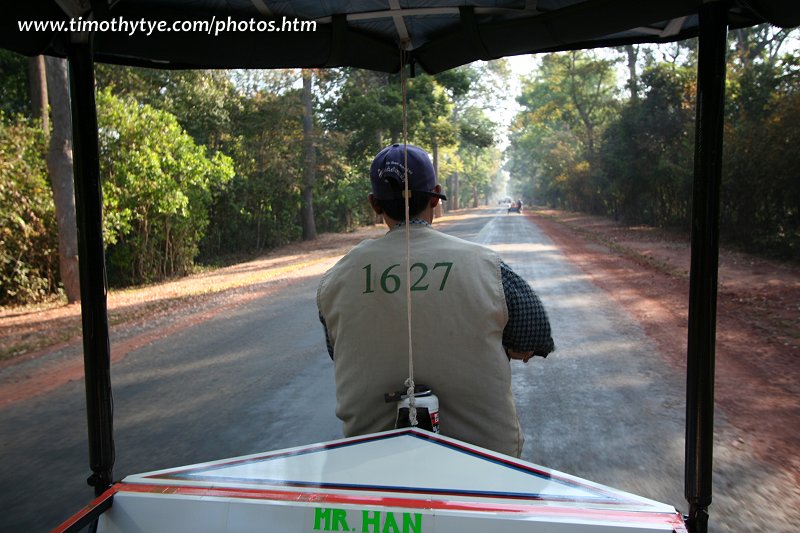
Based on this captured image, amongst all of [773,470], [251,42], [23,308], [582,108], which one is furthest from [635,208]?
[251,42]

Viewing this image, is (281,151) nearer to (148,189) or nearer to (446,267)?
(148,189)

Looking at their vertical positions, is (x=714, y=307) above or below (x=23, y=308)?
above

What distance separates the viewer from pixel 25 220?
41.9 ft

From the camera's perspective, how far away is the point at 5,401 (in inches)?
239

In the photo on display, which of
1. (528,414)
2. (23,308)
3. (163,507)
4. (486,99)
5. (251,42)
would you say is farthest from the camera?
(486,99)

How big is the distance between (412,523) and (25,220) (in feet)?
45.3

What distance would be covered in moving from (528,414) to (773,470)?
176cm

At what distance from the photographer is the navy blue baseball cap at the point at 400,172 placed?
215 centimetres

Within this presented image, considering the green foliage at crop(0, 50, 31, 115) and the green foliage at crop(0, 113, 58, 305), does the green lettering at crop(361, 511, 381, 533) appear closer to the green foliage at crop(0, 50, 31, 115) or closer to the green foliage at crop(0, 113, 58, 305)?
the green foliage at crop(0, 113, 58, 305)

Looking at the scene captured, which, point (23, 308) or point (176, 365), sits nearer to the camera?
point (176, 365)

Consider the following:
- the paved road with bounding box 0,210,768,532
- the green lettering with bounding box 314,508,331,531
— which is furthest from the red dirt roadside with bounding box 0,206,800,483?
the green lettering with bounding box 314,508,331,531

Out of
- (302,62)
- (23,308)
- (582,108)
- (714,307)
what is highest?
A: (582,108)

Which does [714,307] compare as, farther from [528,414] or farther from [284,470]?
[528,414]

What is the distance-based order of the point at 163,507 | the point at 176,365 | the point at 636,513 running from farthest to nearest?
the point at 176,365
the point at 163,507
the point at 636,513
